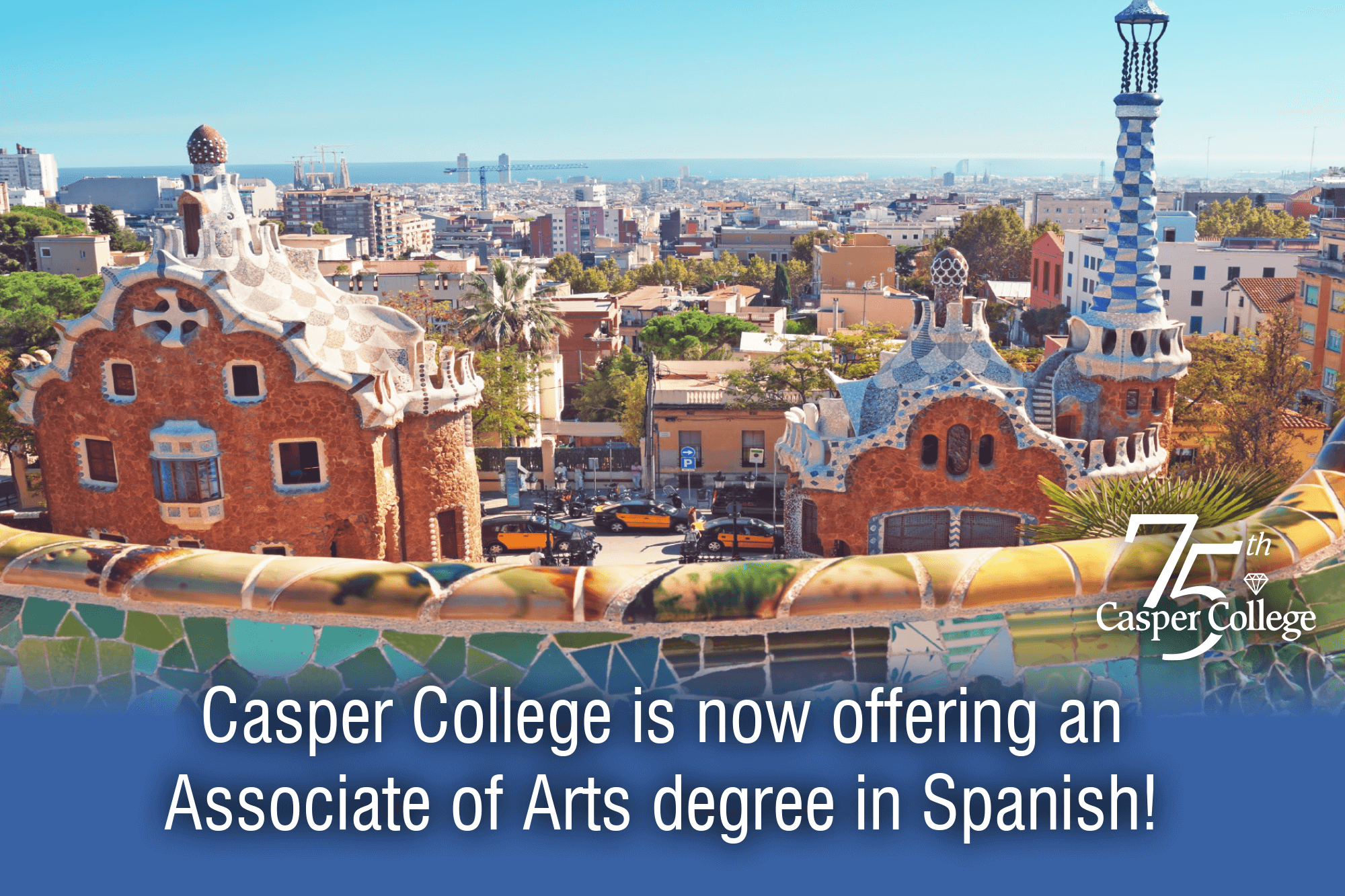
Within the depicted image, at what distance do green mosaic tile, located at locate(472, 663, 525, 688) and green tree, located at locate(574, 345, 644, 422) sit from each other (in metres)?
52.7

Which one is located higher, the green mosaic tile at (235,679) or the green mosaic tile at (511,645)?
the green mosaic tile at (511,645)

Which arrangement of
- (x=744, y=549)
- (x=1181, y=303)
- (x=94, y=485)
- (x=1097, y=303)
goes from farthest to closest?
1. (x=1181, y=303)
2. (x=744, y=549)
3. (x=1097, y=303)
4. (x=94, y=485)

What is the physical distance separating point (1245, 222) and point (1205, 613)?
421 feet

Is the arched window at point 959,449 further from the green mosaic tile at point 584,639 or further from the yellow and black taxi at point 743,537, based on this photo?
the green mosaic tile at point 584,639

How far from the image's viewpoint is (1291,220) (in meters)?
114

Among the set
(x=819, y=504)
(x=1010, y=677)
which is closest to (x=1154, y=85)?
(x=819, y=504)

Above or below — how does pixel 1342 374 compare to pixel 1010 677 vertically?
below

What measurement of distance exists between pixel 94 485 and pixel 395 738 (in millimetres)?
24511

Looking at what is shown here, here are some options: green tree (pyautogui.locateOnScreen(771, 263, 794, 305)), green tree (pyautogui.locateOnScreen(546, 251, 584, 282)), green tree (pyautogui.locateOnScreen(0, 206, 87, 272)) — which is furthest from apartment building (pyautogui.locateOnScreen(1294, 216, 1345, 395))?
green tree (pyautogui.locateOnScreen(0, 206, 87, 272))

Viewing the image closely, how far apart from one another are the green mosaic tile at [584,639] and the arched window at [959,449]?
2225cm

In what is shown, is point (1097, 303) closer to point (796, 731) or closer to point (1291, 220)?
point (796, 731)

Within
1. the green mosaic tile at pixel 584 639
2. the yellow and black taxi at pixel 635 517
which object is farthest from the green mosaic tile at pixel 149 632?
the yellow and black taxi at pixel 635 517

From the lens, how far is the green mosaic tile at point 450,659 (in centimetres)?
535

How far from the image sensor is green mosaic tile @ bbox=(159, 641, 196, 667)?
5535mm
